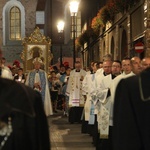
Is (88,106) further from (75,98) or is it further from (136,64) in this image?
(136,64)

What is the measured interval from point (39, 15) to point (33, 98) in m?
45.9

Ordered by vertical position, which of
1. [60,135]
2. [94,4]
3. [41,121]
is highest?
[94,4]

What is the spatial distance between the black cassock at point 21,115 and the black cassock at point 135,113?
894 millimetres

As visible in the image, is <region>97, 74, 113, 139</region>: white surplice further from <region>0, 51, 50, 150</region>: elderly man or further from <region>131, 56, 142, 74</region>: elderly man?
<region>0, 51, 50, 150</region>: elderly man

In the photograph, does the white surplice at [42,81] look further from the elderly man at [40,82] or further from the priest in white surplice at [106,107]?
the priest in white surplice at [106,107]

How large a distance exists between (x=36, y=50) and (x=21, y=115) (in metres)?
22.5

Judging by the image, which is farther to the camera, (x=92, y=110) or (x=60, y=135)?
(x=60, y=135)

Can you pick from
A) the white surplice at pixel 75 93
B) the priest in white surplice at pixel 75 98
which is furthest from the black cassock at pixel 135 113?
the white surplice at pixel 75 93

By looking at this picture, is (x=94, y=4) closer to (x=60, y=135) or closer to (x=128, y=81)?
(x=60, y=135)

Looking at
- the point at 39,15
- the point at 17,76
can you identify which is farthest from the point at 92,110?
the point at 39,15

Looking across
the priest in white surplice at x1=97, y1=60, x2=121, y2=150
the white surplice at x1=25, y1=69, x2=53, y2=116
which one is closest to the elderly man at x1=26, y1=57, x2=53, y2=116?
the white surplice at x1=25, y1=69, x2=53, y2=116

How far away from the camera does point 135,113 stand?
3715 millimetres

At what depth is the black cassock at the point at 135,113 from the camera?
3666mm

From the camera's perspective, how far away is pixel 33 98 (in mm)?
2969
